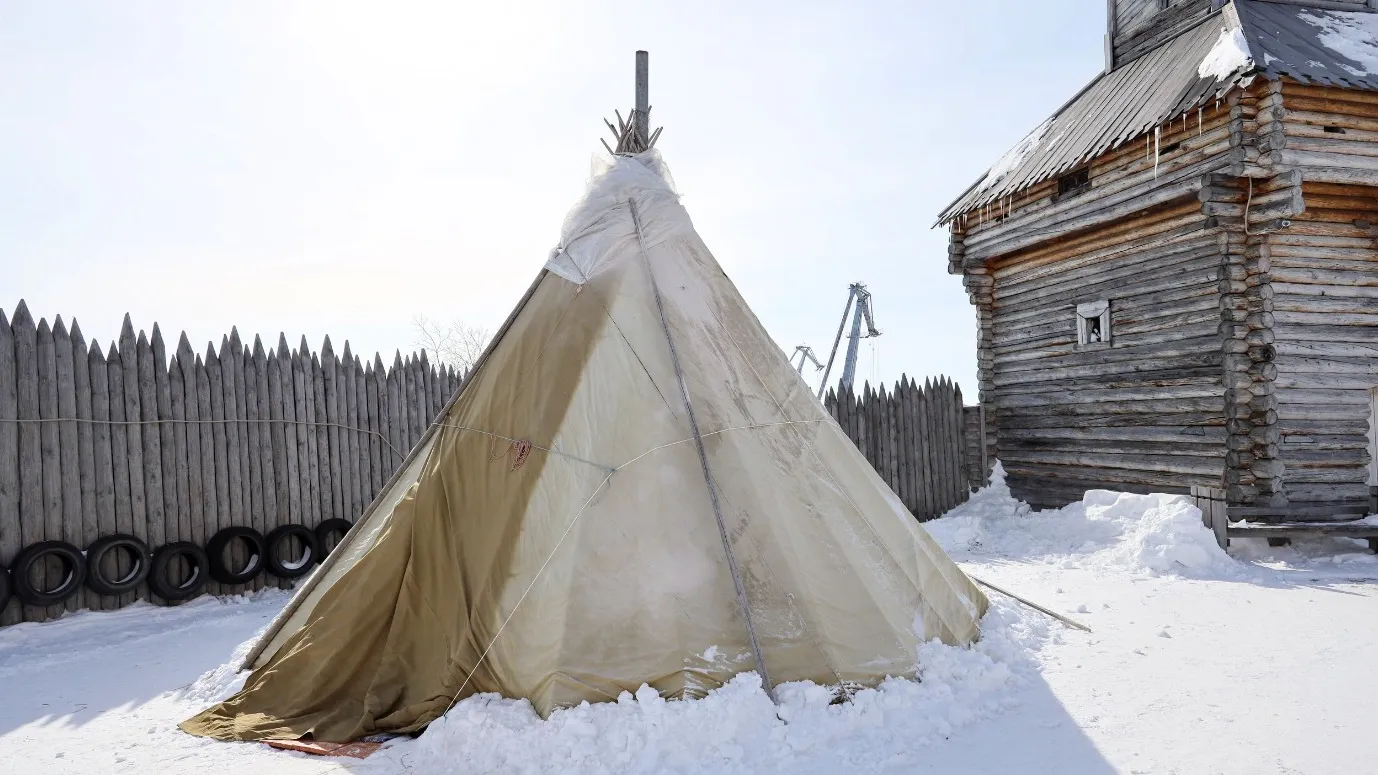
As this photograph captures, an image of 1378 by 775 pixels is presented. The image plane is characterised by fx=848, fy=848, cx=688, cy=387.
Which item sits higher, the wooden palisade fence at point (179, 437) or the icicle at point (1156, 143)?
the icicle at point (1156, 143)

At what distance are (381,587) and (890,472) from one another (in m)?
9.48

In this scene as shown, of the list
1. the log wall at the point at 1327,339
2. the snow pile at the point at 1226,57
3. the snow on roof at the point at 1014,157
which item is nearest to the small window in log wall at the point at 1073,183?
the snow on roof at the point at 1014,157

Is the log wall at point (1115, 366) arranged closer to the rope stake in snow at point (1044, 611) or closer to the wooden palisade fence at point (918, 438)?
the wooden palisade fence at point (918, 438)

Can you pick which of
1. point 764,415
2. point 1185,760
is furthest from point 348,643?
point 1185,760

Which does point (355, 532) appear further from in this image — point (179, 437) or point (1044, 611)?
point (1044, 611)

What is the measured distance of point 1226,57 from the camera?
998cm

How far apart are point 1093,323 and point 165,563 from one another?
12.0 metres

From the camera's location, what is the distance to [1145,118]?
10.7 m

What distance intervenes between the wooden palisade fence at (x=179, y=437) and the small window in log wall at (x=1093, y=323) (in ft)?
30.2

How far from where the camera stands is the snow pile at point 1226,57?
959 cm

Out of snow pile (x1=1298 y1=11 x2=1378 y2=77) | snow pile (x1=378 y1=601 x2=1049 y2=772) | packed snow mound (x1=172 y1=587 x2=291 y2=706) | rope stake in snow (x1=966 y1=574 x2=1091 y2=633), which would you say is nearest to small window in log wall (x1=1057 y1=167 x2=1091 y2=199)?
snow pile (x1=1298 y1=11 x2=1378 y2=77)

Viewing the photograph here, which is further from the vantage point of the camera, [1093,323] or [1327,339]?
[1093,323]

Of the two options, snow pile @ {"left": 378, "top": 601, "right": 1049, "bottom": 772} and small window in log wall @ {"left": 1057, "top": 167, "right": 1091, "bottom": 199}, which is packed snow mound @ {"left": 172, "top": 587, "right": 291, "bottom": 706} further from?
small window in log wall @ {"left": 1057, "top": 167, "right": 1091, "bottom": 199}

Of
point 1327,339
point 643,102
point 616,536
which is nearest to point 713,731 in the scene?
point 616,536
